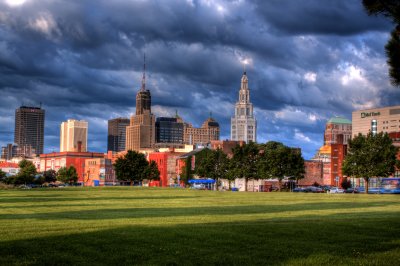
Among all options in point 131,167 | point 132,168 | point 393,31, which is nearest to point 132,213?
point 393,31

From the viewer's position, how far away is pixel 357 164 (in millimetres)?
121812

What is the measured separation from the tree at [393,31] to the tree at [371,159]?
10288 cm

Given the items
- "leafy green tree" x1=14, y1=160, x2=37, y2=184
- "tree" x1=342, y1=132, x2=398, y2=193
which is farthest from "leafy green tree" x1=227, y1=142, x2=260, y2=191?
"leafy green tree" x1=14, y1=160, x2=37, y2=184

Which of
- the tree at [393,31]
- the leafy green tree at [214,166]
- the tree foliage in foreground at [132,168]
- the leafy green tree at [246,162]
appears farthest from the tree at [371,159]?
the tree at [393,31]

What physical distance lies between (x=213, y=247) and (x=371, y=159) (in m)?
107

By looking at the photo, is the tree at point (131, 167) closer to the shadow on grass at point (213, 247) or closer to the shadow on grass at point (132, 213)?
the shadow on grass at point (132, 213)

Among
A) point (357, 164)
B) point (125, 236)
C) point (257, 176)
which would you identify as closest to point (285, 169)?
point (257, 176)

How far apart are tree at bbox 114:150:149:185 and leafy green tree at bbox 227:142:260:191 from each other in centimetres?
4304

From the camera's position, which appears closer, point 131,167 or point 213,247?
point 213,247

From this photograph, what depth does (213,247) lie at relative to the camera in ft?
64.5

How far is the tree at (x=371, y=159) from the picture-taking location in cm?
11962

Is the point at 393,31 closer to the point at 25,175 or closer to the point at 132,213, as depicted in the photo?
the point at 132,213

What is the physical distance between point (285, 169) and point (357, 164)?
76.2ft

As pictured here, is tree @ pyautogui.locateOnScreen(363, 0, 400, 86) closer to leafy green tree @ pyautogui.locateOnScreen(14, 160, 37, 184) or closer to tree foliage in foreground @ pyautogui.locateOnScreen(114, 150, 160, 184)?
tree foliage in foreground @ pyautogui.locateOnScreen(114, 150, 160, 184)
